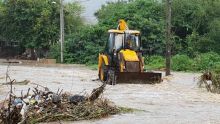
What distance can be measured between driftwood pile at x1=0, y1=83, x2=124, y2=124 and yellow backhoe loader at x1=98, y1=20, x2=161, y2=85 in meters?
12.1

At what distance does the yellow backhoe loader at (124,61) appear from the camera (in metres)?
27.3

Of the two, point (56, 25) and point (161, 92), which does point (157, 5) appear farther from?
point (161, 92)

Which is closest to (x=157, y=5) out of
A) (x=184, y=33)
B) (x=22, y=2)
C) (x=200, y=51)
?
(x=184, y=33)

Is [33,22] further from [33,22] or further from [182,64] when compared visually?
[182,64]

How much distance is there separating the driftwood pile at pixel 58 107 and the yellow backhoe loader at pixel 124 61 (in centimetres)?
1211

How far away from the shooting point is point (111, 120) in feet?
45.2

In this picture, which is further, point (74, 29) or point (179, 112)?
point (74, 29)

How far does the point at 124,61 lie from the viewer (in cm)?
2789

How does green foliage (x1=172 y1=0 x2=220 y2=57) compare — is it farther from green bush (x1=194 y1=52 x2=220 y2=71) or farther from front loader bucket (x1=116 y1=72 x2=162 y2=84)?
front loader bucket (x1=116 y1=72 x2=162 y2=84)

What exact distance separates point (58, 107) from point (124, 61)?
14658mm

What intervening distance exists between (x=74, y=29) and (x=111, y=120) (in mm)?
Result: 57800

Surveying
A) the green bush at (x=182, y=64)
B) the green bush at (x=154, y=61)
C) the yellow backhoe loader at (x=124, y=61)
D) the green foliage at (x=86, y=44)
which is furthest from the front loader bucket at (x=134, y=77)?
the green foliage at (x=86, y=44)

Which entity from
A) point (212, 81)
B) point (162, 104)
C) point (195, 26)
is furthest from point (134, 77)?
point (195, 26)

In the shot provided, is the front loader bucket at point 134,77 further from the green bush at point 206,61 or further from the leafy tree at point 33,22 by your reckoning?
the leafy tree at point 33,22
